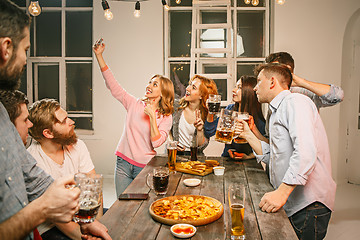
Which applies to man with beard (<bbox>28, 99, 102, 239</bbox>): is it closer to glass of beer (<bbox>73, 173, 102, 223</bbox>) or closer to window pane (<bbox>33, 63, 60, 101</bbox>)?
glass of beer (<bbox>73, 173, 102, 223</bbox>)

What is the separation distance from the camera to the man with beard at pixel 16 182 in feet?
3.39

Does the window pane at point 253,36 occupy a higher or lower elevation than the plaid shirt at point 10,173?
higher

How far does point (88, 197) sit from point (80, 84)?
4899 mm

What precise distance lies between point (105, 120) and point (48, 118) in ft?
11.1

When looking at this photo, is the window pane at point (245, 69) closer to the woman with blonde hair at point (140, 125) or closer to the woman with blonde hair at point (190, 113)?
the woman with blonde hair at point (190, 113)

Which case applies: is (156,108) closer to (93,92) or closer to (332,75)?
(93,92)

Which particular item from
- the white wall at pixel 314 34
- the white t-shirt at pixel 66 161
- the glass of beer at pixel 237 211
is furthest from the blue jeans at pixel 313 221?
the white wall at pixel 314 34

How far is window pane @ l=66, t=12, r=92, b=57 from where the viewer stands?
577cm

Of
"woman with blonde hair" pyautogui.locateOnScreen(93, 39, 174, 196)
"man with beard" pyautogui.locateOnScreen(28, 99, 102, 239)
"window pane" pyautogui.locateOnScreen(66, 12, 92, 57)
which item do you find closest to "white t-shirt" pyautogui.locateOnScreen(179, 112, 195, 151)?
"woman with blonde hair" pyautogui.locateOnScreen(93, 39, 174, 196)

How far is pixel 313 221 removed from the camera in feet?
6.66

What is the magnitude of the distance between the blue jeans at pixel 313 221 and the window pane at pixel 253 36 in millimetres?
3806

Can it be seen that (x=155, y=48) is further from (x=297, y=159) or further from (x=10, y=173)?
(x=10, y=173)

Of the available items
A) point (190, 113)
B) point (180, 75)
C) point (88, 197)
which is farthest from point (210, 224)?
point (180, 75)

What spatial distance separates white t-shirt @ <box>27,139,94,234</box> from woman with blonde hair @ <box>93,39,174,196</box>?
2.10ft
